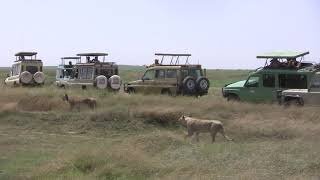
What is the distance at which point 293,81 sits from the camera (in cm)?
2275

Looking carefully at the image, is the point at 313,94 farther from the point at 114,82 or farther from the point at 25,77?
the point at 25,77

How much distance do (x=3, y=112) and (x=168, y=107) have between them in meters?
5.81

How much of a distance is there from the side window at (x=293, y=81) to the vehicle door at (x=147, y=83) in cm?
657

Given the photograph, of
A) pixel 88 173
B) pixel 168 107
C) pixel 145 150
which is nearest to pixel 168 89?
pixel 168 107

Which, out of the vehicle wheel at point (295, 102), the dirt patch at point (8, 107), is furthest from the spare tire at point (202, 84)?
the dirt patch at point (8, 107)

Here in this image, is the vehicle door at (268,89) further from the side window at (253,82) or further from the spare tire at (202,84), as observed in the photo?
the spare tire at (202,84)

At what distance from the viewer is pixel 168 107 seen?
21203 millimetres

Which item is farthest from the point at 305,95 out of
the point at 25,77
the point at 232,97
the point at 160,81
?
the point at 25,77

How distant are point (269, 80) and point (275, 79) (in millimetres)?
259

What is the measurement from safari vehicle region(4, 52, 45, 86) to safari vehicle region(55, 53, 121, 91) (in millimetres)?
1438

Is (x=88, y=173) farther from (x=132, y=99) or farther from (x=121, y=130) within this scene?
(x=132, y=99)

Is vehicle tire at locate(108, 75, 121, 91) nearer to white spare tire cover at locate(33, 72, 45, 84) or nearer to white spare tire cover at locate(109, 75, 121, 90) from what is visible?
white spare tire cover at locate(109, 75, 121, 90)

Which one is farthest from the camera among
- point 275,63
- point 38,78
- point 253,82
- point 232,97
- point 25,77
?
point 38,78

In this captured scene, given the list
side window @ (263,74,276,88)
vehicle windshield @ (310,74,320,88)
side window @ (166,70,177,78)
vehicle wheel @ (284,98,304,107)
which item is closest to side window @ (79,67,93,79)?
side window @ (166,70,177,78)
